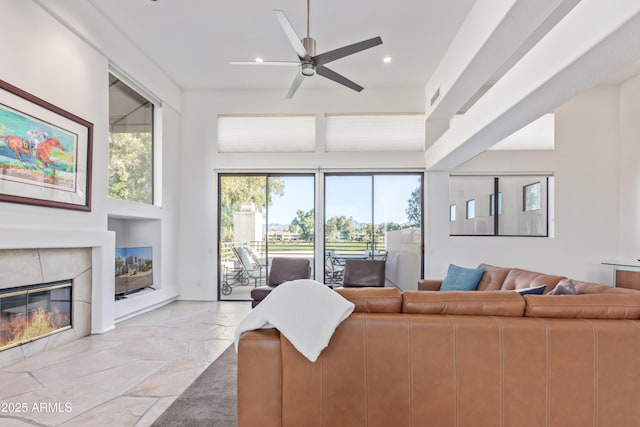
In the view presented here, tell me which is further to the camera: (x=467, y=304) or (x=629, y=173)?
(x=629, y=173)

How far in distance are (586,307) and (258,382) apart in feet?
5.69

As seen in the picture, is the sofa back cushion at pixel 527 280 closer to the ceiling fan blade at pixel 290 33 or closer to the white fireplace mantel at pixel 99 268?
the ceiling fan blade at pixel 290 33

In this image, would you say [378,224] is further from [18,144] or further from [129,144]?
[18,144]

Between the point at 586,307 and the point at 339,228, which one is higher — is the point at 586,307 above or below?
below

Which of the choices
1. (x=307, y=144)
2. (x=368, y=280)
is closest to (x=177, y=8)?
(x=307, y=144)

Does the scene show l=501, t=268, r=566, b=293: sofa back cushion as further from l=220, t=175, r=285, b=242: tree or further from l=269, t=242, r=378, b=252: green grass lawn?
l=220, t=175, r=285, b=242: tree

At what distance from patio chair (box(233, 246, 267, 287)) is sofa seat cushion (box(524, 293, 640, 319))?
16.0ft

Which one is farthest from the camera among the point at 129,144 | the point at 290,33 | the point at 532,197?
the point at 532,197

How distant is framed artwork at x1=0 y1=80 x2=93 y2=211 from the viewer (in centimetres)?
294

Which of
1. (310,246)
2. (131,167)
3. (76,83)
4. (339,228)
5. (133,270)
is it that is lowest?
(133,270)

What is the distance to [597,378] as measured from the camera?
1.68 metres

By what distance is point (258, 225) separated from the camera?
6191mm

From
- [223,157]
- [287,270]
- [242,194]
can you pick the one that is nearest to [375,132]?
[242,194]

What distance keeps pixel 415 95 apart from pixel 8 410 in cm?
632
